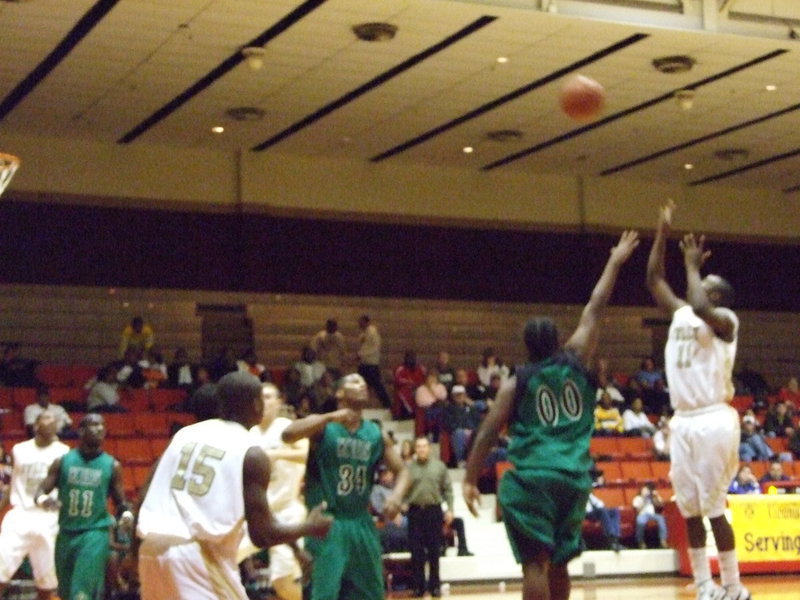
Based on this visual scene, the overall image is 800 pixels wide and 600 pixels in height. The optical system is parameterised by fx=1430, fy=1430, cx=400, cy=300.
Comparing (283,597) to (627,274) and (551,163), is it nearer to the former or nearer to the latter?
(551,163)

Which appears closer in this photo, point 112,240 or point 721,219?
point 112,240

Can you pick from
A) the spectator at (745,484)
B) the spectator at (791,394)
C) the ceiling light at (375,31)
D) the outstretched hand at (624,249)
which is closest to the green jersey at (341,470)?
the outstretched hand at (624,249)

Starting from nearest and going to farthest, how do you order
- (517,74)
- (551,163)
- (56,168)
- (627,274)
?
(517,74), (56,168), (551,163), (627,274)

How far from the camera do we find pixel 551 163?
82.3 feet

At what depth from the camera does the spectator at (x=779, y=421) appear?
2253 cm

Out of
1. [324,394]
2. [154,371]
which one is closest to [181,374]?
[154,371]

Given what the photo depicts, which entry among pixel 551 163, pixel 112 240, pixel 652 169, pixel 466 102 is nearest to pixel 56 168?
pixel 112 240

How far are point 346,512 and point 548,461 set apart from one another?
1444mm

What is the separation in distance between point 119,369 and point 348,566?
13.0m

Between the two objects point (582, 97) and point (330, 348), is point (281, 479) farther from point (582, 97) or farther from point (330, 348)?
point (330, 348)

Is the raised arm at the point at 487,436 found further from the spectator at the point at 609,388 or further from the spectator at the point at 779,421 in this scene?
the spectator at the point at 779,421

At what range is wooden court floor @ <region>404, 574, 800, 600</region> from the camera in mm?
13984

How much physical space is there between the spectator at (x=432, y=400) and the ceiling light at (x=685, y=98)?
17.8ft

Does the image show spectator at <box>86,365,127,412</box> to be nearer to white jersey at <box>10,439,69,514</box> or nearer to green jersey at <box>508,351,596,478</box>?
white jersey at <box>10,439,69,514</box>
